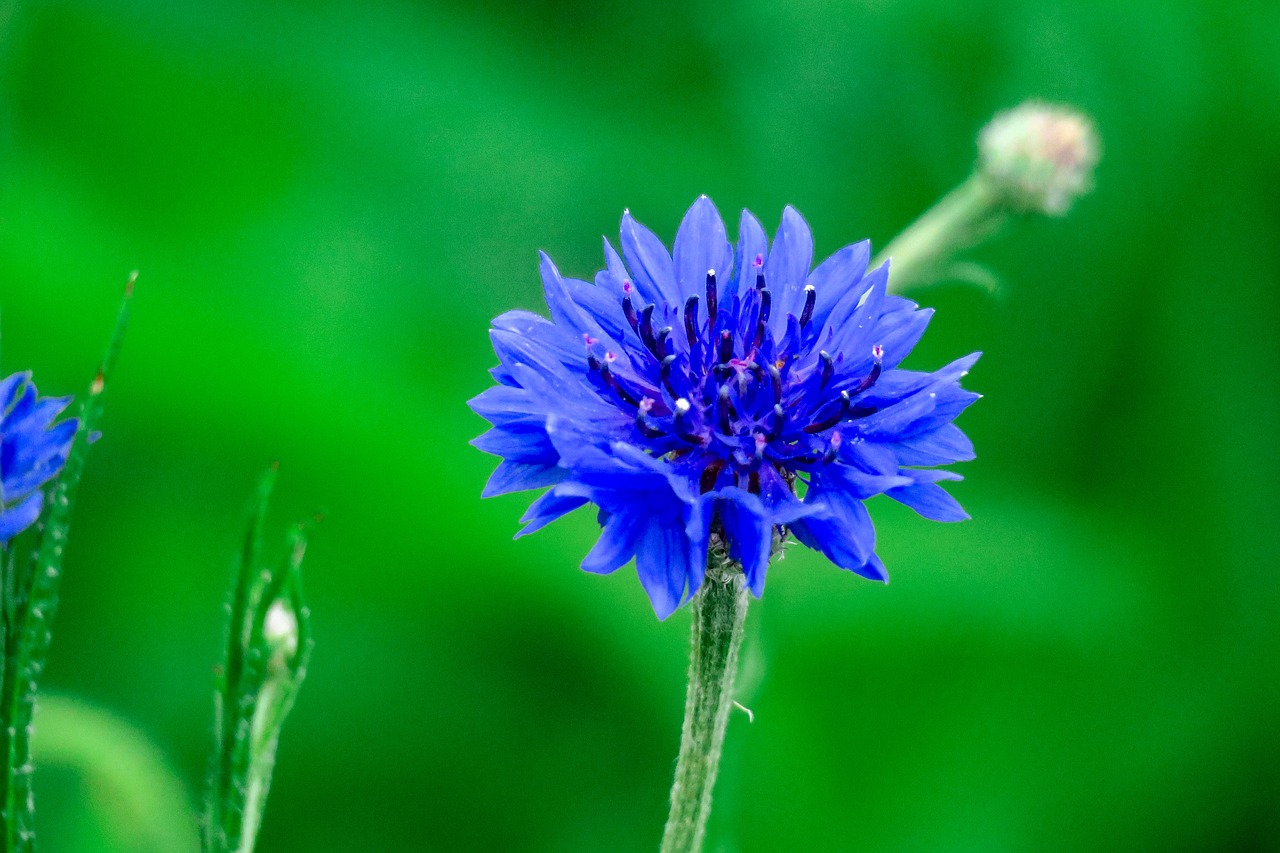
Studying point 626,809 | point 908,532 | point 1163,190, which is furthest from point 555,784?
point 1163,190

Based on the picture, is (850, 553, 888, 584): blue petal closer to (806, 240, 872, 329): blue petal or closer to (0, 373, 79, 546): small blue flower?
(806, 240, 872, 329): blue petal

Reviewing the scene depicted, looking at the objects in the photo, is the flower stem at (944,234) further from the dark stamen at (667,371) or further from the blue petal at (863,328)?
the dark stamen at (667,371)

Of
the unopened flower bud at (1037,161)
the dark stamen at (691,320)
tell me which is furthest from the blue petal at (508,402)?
the unopened flower bud at (1037,161)

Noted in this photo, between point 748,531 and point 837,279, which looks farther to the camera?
point 837,279

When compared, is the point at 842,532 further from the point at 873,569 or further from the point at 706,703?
the point at 706,703

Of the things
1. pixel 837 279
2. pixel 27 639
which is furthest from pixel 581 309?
pixel 27 639

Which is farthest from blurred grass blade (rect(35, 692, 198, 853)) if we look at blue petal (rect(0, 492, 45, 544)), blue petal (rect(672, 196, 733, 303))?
blue petal (rect(672, 196, 733, 303))

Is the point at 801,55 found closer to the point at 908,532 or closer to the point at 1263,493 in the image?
the point at 908,532
